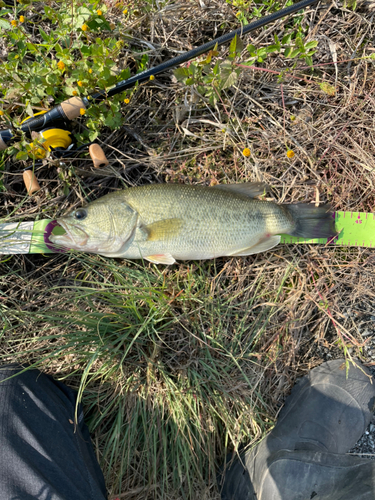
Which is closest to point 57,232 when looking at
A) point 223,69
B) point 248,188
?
point 248,188

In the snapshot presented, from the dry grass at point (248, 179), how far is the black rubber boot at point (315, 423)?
13 centimetres

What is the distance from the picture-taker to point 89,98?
2.74 metres

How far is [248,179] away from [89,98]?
63.2 inches

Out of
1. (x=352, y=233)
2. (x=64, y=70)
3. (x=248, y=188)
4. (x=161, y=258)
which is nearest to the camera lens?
(x=64, y=70)

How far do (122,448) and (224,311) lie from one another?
1.48 metres

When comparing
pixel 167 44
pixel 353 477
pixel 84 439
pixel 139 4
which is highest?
pixel 139 4

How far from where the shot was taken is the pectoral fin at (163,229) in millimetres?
2686

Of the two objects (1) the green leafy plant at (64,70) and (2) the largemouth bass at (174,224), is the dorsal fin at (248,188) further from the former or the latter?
(1) the green leafy plant at (64,70)

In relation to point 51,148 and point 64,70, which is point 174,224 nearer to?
point 51,148

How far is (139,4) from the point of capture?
10.3 feet

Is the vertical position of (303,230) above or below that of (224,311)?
above

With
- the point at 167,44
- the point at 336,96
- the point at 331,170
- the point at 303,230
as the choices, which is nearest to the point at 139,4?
the point at 167,44

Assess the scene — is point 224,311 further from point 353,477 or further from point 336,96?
point 336,96

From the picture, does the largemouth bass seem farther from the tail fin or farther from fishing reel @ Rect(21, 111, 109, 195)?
fishing reel @ Rect(21, 111, 109, 195)
